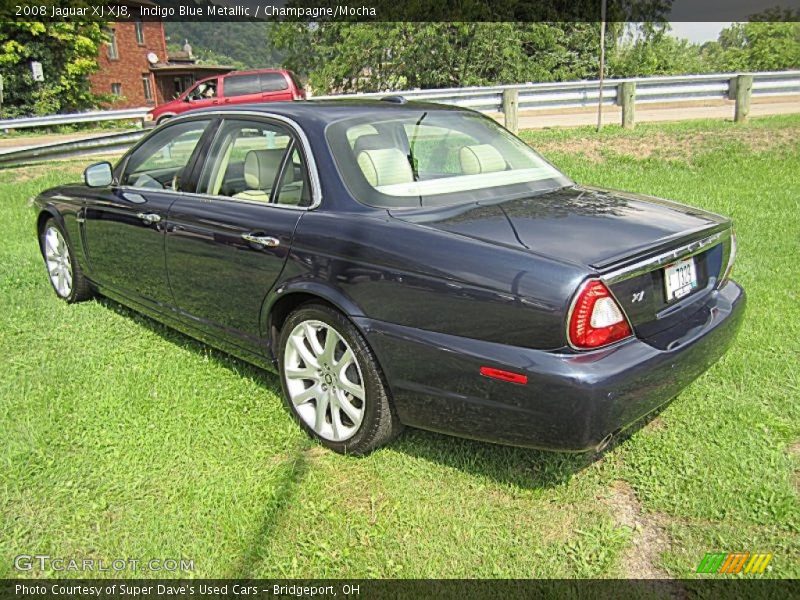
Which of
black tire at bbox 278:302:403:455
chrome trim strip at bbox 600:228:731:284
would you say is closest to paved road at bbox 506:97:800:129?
chrome trim strip at bbox 600:228:731:284

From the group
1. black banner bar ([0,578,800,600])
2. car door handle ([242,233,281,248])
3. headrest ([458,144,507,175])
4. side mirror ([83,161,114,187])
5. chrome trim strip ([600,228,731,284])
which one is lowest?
black banner bar ([0,578,800,600])

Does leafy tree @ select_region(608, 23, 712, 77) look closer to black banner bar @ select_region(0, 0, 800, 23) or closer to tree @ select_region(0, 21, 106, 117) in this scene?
black banner bar @ select_region(0, 0, 800, 23)

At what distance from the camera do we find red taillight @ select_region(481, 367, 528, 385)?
2352 millimetres

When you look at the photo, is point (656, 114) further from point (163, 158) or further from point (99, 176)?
point (99, 176)

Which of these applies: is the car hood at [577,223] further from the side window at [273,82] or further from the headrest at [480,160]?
the side window at [273,82]

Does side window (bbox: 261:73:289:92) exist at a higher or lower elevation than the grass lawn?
higher

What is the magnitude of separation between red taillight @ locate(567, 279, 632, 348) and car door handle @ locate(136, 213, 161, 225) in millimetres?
2566

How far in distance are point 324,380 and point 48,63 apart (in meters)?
32.4

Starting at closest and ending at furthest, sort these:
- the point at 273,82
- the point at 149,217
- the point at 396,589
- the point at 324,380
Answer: the point at 396,589, the point at 324,380, the point at 149,217, the point at 273,82

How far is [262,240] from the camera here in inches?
124

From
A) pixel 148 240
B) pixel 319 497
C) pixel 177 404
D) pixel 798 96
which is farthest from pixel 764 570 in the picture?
pixel 798 96

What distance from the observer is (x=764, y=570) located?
2309 mm

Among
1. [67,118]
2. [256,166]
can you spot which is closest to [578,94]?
[256,166]

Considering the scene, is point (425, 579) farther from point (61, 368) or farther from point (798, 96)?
point (798, 96)
